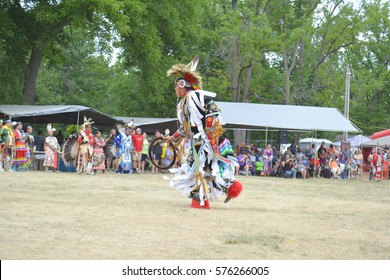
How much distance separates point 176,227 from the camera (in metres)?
9.51

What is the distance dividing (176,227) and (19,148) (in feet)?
46.4

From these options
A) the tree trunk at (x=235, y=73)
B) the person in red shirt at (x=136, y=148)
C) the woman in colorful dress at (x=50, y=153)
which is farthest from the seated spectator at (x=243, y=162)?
the tree trunk at (x=235, y=73)

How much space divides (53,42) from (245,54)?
13.4 m

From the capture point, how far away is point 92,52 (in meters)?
55.5

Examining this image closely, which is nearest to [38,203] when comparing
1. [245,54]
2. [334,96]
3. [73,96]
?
[245,54]

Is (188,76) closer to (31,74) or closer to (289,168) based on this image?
(289,168)

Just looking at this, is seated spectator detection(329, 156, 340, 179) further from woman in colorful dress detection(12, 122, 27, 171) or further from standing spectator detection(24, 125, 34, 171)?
woman in colorful dress detection(12, 122, 27, 171)

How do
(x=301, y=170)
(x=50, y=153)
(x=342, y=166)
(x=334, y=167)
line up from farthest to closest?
1. (x=342, y=166)
2. (x=334, y=167)
3. (x=301, y=170)
4. (x=50, y=153)

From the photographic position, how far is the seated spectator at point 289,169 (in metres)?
27.9

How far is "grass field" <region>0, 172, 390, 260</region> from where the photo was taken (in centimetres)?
754

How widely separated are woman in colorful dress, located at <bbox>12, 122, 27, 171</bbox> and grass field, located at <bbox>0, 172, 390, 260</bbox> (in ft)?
23.6

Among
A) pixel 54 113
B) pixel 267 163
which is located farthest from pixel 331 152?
pixel 54 113

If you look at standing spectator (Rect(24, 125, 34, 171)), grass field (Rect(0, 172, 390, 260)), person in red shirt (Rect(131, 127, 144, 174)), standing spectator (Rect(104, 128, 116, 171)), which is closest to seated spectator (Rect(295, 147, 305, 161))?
person in red shirt (Rect(131, 127, 144, 174))

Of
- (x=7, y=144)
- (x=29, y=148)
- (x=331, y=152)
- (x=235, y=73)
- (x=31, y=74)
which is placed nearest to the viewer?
(x=7, y=144)
